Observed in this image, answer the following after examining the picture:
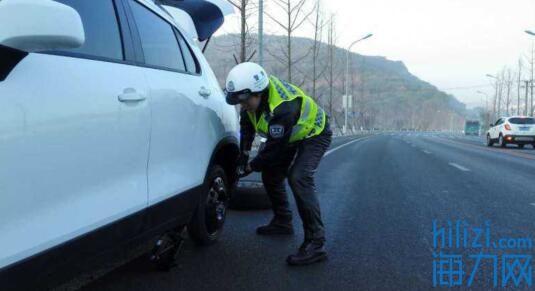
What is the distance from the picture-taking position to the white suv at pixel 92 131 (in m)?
1.53

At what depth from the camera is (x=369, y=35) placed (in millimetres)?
46688

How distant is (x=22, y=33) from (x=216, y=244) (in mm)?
2815

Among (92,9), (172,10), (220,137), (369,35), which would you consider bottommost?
(220,137)

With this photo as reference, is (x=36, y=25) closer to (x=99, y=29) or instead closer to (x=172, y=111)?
(x=99, y=29)

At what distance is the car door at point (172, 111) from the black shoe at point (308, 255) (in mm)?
910

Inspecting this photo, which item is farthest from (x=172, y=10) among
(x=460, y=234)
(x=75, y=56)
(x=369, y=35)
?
(x=369, y=35)

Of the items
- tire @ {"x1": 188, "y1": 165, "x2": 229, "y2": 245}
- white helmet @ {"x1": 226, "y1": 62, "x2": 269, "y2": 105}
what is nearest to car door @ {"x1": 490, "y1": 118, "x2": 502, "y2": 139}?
tire @ {"x1": 188, "y1": 165, "x2": 229, "y2": 245}

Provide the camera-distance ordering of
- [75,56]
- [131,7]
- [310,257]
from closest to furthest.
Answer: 1. [75,56]
2. [131,7]
3. [310,257]

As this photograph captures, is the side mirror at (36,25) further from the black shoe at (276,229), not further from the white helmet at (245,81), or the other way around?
the black shoe at (276,229)

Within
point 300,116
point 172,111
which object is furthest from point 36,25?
point 300,116

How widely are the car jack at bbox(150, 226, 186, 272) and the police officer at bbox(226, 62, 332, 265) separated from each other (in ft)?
2.69

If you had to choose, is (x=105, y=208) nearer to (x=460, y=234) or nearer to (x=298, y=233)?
(x=298, y=233)

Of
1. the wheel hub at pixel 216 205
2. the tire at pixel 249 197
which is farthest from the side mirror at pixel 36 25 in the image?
the tire at pixel 249 197

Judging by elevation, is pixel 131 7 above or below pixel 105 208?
above
